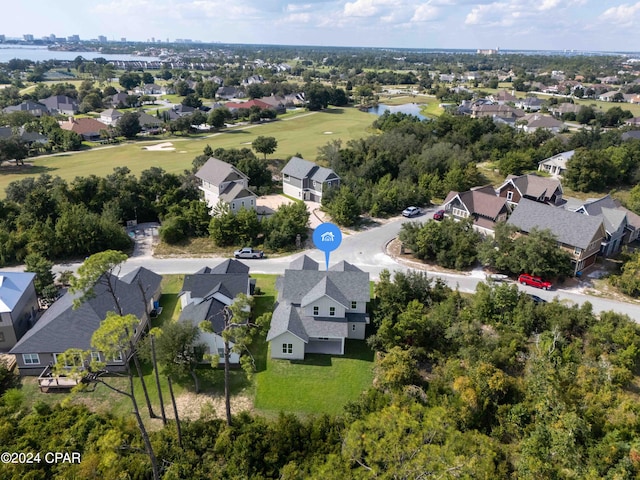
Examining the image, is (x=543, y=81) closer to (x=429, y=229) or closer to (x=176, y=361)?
(x=429, y=229)

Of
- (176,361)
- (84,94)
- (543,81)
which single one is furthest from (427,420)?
Result: (543,81)

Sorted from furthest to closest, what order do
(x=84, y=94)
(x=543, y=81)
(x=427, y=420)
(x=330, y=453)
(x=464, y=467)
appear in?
(x=543, y=81) < (x=84, y=94) < (x=330, y=453) < (x=427, y=420) < (x=464, y=467)

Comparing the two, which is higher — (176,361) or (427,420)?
(427,420)

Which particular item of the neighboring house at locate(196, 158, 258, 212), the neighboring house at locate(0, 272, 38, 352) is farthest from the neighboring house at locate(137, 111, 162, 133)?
the neighboring house at locate(0, 272, 38, 352)

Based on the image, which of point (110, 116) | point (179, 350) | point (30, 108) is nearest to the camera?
point (179, 350)

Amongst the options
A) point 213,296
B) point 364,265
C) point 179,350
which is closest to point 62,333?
point 179,350

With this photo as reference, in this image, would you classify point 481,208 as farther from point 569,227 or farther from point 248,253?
point 248,253

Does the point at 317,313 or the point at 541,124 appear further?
the point at 541,124
